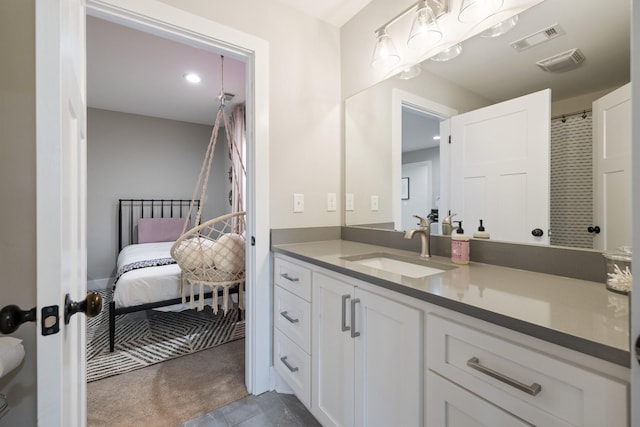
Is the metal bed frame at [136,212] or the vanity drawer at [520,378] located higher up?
the metal bed frame at [136,212]

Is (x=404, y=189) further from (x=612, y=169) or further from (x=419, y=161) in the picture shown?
(x=612, y=169)

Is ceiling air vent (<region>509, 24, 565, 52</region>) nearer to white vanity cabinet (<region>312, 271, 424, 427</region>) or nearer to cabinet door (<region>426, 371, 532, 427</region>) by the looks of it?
white vanity cabinet (<region>312, 271, 424, 427</region>)

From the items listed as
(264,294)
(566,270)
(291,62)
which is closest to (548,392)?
(566,270)

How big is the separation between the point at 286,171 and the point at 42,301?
1.39 meters

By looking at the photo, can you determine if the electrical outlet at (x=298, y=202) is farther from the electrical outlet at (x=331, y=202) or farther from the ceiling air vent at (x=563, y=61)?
the ceiling air vent at (x=563, y=61)

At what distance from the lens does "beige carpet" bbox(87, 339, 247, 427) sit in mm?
1514

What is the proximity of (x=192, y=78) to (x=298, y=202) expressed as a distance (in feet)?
7.19

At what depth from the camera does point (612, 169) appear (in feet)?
2.94

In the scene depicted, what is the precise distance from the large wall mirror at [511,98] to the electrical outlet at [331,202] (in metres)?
0.23

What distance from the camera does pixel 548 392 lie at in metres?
0.59

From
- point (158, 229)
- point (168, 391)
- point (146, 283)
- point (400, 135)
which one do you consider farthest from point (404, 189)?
point (158, 229)

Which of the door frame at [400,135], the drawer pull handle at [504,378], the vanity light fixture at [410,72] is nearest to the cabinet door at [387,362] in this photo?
the drawer pull handle at [504,378]

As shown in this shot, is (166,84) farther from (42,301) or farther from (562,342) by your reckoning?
(562,342)

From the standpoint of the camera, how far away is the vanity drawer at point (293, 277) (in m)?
1.38
